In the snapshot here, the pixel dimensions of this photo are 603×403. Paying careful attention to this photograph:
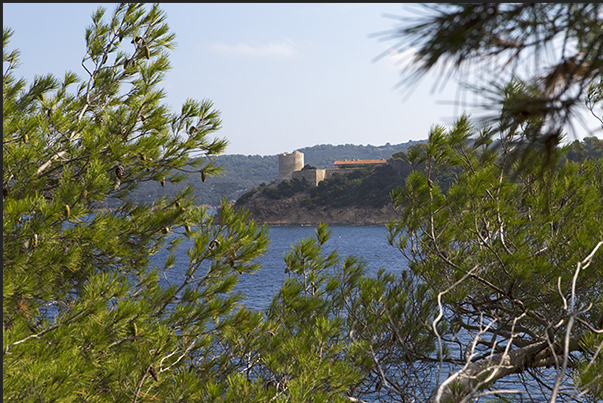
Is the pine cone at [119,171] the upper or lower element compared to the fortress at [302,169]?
upper

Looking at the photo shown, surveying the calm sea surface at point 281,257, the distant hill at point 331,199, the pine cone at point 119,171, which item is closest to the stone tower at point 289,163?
the distant hill at point 331,199

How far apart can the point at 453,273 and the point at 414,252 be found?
0.33 meters

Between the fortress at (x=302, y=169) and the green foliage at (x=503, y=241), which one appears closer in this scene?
the green foliage at (x=503, y=241)

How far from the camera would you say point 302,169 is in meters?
47.7

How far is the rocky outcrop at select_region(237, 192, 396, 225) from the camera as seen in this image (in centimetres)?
4238

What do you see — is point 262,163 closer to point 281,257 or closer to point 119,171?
point 281,257

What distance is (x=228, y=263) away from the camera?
313 centimetres

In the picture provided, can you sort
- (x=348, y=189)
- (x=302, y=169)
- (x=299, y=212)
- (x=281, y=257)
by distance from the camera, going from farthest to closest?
(x=302, y=169), (x=299, y=212), (x=348, y=189), (x=281, y=257)

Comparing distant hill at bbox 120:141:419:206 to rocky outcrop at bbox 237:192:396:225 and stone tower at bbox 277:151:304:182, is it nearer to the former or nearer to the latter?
rocky outcrop at bbox 237:192:396:225

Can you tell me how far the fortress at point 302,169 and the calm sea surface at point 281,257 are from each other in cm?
463

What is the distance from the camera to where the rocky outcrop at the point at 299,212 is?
139 ft

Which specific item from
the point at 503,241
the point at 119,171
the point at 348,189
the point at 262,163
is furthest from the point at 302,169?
the point at 119,171

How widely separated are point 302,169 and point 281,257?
1579 centimetres

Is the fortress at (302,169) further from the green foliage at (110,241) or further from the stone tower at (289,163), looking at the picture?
the green foliage at (110,241)
